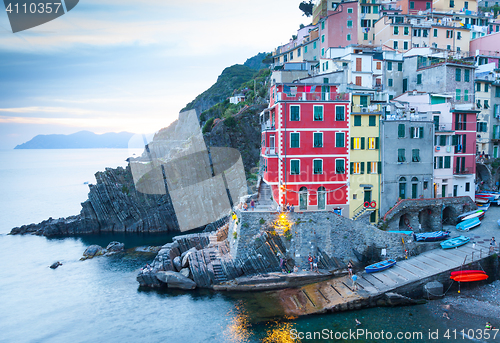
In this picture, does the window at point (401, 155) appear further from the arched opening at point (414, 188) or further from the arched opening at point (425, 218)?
the arched opening at point (425, 218)

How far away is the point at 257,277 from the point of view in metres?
35.0

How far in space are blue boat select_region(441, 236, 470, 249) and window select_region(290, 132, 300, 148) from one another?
18.4 meters

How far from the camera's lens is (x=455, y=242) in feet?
115

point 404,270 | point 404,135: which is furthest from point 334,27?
point 404,270

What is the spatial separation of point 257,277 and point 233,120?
148 ft

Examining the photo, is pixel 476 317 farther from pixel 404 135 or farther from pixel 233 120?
pixel 233 120

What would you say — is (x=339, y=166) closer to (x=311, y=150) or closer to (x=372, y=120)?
(x=311, y=150)

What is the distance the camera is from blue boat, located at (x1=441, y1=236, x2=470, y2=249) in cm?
3469

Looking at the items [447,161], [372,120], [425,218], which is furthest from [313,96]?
[425,218]

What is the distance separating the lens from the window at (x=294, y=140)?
37094 mm

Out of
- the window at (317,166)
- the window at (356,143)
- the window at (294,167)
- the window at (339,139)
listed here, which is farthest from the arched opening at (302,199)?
the window at (356,143)

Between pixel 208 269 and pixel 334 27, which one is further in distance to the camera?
pixel 334 27

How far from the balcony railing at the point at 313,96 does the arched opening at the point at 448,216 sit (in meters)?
19.3

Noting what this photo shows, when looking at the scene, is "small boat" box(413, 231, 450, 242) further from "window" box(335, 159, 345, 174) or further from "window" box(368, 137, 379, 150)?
"window" box(368, 137, 379, 150)
